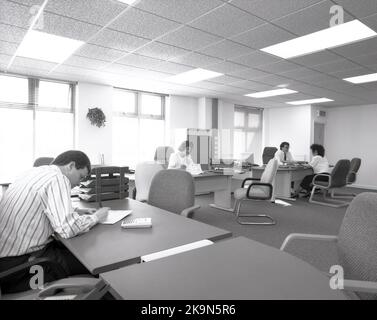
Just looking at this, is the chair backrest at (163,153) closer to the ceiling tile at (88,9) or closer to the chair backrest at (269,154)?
the chair backrest at (269,154)

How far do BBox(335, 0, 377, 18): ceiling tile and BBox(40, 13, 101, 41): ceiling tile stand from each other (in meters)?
2.75

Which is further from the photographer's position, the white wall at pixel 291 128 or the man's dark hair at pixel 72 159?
the white wall at pixel 291 128

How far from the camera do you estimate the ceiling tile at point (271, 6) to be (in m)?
2.67

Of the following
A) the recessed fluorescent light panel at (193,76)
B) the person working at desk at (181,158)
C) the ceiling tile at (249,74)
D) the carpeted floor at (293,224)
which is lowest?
the carpeted floor at (293,224)

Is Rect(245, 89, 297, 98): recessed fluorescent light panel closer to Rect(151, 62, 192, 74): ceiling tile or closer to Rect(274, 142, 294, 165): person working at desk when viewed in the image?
Rect(274, 142, 294, 165): person working at desk

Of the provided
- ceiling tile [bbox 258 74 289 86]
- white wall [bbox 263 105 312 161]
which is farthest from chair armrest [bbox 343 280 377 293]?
white wall [bbox 263 105 312 161]

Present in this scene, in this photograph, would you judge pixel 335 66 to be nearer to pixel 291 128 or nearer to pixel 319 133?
pixel 291 128

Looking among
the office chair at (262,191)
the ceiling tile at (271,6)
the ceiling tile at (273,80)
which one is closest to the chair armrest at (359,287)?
the ceiling tile at (271,6)

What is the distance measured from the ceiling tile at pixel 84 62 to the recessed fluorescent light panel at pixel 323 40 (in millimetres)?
2750

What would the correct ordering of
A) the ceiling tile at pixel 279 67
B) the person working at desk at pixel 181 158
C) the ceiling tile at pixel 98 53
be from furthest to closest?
1. the person working at desk at pixel 181 158
2. the ceiling tile at pixel 279 67
3. the ceiling tile at pixel 98 53

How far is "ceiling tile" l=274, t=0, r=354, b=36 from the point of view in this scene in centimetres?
279

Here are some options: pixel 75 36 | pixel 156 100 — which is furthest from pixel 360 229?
pixel 156 100

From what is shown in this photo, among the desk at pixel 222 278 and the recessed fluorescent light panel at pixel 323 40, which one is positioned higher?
the recessed fluorescent light panel at pixel 323 40
